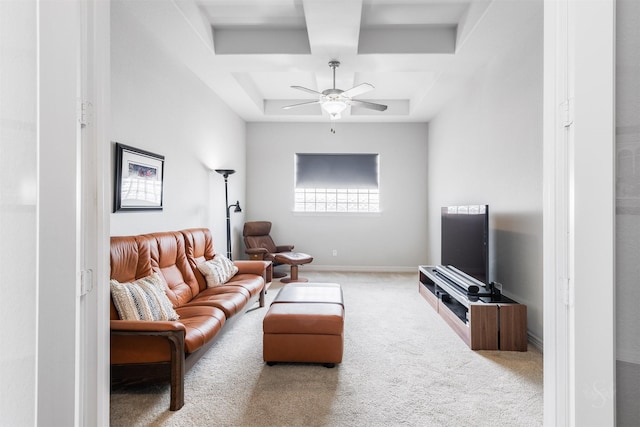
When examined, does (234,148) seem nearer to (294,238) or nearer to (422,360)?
(294,238)

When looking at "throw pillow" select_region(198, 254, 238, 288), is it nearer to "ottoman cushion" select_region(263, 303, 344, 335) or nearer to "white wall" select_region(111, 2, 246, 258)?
"white wall" select_region(111, 2, 246, 258)

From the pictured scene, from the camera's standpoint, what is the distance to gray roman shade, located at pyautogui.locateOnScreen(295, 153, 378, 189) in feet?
22.0

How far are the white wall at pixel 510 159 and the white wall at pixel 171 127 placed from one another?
3.55m

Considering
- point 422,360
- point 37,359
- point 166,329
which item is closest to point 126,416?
point 166,329

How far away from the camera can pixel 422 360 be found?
279 cm

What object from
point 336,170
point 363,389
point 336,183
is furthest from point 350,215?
point 363,389

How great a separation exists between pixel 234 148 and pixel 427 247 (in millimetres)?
4061

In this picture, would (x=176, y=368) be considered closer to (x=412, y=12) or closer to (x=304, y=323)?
(x=304, y=323)

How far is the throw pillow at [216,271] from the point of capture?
3.63 metres

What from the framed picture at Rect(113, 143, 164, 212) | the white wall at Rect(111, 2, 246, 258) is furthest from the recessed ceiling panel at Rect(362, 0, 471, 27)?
the framed picture at Rect(113, 143, 164, 212)

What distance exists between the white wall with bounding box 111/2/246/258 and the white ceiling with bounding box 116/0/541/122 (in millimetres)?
215

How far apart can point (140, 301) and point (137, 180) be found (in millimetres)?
1264

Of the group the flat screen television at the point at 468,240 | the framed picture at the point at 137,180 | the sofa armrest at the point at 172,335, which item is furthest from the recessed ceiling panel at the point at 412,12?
the sofa armrest at the point at 172,335

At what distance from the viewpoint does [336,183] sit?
6.77m
